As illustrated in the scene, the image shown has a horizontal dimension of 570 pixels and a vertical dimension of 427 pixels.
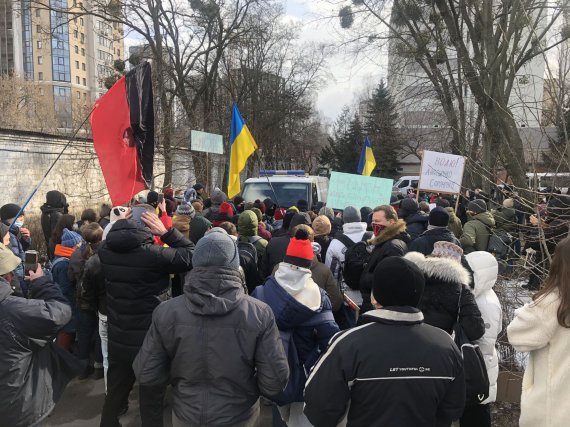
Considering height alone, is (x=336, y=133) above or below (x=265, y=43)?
below

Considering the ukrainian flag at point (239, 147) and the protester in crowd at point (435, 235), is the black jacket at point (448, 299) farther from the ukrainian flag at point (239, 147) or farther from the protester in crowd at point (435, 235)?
the ukrainian flag at point (239, 147)

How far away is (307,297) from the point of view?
119 inches

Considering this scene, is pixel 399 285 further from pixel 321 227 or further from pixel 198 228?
pixel 321 227

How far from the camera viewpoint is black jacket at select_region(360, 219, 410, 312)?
3930 millimetres

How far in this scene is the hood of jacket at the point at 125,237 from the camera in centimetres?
334

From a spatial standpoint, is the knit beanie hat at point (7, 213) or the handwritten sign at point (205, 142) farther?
the handwritten sign at point (205, 142)

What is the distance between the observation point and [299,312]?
2.94m

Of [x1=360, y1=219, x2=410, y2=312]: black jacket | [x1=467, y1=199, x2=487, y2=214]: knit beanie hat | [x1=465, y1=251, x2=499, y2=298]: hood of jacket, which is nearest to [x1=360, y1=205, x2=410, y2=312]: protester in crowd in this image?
[x1=360, y1=219, x2=410, y2=312]: black jacket

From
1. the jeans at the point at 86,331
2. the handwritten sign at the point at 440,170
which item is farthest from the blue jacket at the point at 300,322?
the handwritten sign at the point at 440,170

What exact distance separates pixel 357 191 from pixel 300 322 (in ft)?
19.7

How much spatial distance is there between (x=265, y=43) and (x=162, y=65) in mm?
15060

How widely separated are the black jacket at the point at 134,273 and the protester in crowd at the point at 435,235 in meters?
2.31

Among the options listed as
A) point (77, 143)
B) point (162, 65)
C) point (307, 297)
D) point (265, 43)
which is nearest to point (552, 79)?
point (307, 297)

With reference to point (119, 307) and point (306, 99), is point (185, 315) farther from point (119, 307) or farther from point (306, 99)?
point (306, 99)
